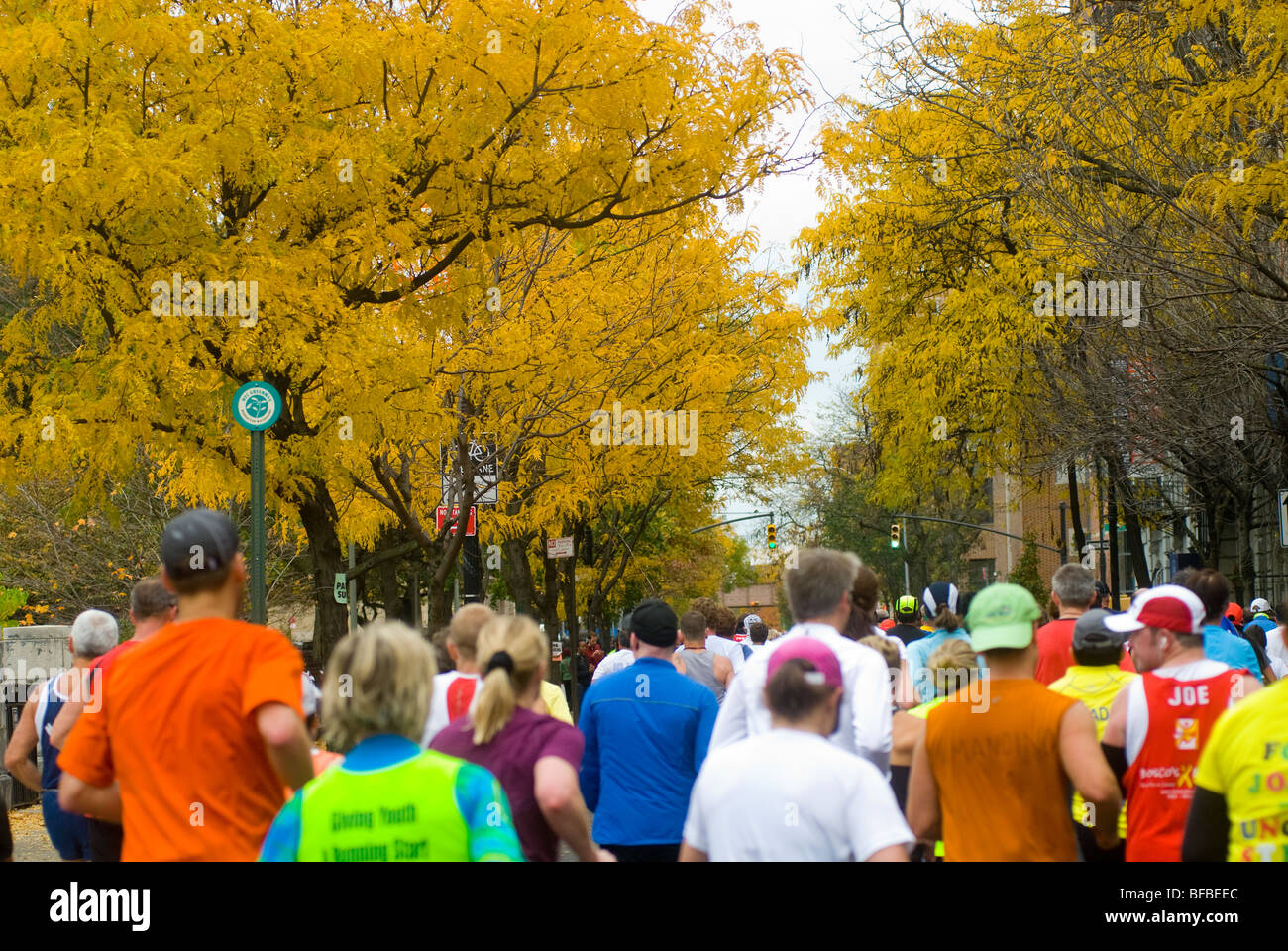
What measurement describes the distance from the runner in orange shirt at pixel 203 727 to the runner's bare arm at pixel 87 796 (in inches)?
6.6

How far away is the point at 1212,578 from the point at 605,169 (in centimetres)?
675

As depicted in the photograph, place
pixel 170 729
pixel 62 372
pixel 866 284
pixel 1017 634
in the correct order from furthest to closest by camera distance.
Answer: pixel 866 284 < pixel 62 372 < pixel 1017 634 < pixel 170 729

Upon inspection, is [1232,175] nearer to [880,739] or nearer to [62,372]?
[880,739]

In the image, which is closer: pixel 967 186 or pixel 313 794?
pixel 313 794

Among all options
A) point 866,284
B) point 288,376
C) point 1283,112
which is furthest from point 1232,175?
point 866,284

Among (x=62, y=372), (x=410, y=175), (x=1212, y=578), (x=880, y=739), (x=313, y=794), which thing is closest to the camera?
(x=313, y=794)

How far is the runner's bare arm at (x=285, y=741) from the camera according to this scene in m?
3.88

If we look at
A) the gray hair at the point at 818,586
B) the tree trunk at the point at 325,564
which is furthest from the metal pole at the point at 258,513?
the gray hair at the point at 818,586

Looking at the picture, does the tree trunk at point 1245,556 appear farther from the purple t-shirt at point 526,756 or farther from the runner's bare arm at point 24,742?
the purple t-shirt at point 526,756

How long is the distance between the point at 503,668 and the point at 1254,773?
7.32 ft

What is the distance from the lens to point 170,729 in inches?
156

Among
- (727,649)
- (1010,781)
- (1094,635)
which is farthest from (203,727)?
(727,649)

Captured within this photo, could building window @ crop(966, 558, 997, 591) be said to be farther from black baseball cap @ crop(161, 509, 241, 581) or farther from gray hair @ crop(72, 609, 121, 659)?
black baseball cap @ crop(161, 509, 241, 581)

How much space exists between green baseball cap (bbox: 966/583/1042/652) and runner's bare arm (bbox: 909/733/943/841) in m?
0.40
